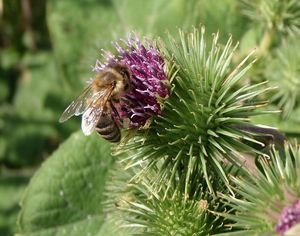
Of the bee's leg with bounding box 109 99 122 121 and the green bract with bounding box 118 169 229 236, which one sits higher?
the bee's leg with bounding box 109 99 122 121

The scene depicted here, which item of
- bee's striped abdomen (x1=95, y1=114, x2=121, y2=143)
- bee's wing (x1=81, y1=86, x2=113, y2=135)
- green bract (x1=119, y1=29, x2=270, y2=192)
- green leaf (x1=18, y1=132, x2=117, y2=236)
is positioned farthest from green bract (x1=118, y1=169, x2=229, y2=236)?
green leaf (x1=18, y1=132, x2=117, y2=236)

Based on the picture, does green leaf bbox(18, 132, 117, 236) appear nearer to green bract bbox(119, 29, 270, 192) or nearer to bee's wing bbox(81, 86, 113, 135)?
green bract bbox(119, 29, 270, 192)

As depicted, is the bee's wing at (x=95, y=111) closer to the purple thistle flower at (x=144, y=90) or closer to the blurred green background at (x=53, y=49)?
the purple thistle flower at (x=144, y=90)

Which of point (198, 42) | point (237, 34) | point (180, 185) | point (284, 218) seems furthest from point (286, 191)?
point (237, 34)

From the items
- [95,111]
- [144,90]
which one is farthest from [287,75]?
[95,111]

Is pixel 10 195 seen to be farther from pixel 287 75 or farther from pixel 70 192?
pixel 287 75
